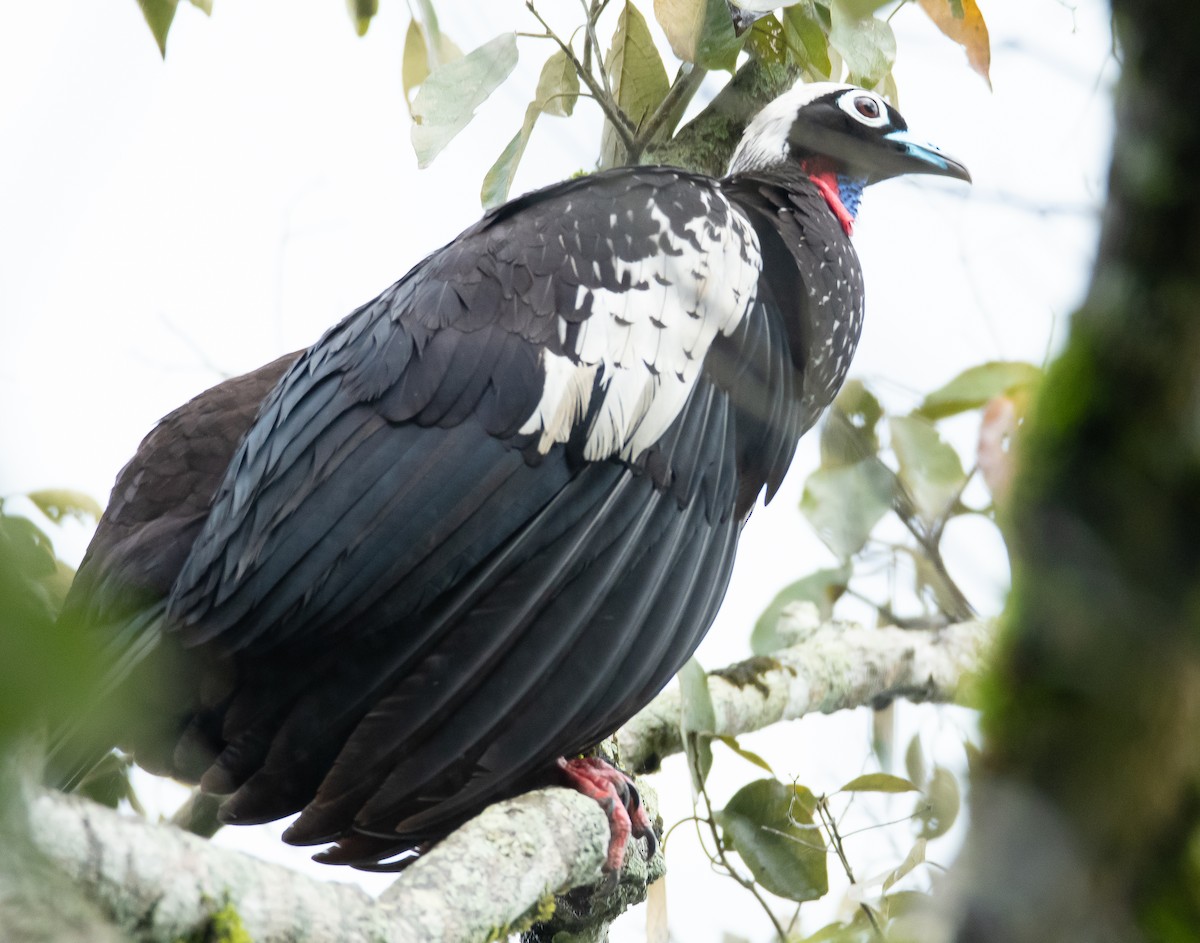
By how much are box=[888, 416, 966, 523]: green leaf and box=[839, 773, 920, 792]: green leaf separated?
0.73 metres

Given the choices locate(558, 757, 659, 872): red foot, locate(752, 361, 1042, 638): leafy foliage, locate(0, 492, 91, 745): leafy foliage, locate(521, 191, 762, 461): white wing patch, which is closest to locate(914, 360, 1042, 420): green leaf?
locate(752, 361, 1042, 638): leafy foliage

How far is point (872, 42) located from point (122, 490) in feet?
7.21

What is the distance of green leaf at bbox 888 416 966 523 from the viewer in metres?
3.40

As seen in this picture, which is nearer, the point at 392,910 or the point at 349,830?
the point at 392,910

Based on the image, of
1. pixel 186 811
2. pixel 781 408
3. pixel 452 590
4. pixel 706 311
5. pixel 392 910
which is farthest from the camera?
pixel 186 811

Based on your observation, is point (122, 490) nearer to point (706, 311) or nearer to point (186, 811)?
point (186, 811)

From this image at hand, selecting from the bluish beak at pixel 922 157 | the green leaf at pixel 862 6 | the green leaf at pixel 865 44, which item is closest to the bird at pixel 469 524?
the green leaf at pixel 865 44

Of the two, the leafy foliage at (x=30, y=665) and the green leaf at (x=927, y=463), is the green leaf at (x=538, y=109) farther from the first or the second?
the leafy foliage at (x=30, y=665)

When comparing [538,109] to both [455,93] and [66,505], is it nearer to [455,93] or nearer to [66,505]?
[455,93]

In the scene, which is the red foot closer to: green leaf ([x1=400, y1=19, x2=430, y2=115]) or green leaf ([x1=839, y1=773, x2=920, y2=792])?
green leaf ([x1=839, y1=773, x2=920, y2=792])

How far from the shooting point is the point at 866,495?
10.8 feet

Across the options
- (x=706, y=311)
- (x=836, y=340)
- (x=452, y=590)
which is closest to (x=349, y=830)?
(x=452, y=590)

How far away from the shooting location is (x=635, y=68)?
3508 mm

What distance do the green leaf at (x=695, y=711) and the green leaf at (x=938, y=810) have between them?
1.77 ft
